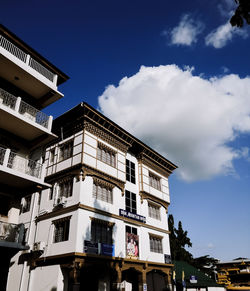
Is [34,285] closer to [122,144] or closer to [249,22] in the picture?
[122,144]

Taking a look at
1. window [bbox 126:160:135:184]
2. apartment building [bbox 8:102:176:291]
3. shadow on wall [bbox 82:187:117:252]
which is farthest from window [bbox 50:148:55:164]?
window [bbox 126:160:135:184]

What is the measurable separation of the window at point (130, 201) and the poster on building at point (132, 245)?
2.43 meters

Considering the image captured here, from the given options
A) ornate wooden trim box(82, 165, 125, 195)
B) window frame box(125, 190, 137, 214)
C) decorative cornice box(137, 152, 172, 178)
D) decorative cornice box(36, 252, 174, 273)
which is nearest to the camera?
decorative cornice box(36, 252, 174, 273)

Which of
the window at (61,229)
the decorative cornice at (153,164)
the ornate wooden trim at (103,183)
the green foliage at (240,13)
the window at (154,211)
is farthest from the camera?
the decorative cornice at (153,164)

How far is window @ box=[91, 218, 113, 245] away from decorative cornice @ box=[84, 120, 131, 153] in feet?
24.9

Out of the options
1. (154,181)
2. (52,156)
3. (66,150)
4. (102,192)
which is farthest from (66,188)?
(154,181)

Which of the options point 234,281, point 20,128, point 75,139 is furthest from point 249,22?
point 234,281

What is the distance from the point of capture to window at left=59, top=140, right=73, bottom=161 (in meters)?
22.8

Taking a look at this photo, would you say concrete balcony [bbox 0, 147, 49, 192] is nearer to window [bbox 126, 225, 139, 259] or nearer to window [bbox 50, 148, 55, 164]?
window [bbox 50, 148, 55, 164]

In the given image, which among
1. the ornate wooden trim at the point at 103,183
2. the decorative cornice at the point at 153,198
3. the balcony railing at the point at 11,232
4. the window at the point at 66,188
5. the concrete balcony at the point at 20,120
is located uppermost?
the concrete balcony at the point at 20,120

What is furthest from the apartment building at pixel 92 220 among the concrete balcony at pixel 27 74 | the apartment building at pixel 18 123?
the concrete balcony at pixel 27 74

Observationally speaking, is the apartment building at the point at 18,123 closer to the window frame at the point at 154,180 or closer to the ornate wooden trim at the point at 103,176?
the ornate wooden trim at the point at 103,176

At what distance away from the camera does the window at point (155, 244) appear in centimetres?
2573

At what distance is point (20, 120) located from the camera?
1689cm
